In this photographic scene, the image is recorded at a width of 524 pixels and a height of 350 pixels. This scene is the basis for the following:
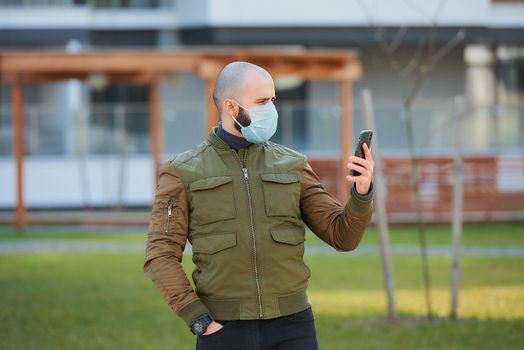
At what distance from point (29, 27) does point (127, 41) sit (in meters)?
2.99

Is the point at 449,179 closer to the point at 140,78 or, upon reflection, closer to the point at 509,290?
the point at 140,78

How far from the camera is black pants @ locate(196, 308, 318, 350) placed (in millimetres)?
5121

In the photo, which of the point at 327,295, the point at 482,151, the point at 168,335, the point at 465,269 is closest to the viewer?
the point at 168,335

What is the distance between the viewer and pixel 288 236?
5203 millimetres

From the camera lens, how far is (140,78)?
27.0 m

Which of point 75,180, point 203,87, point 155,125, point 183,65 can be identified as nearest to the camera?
point 183,65

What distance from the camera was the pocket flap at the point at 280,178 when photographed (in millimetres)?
5195

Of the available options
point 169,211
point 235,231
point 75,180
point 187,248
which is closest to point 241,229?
point 235,231

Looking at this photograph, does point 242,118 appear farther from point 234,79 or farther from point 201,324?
point 201,324

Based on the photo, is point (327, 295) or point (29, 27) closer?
point (327, 295)

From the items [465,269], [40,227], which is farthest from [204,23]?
A: [465,269]

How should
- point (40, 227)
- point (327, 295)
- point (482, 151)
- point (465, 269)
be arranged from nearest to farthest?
point (327, 295) < point (465, 269) < point (40, 227) < point (482, 151)

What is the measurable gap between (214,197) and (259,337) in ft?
1.96

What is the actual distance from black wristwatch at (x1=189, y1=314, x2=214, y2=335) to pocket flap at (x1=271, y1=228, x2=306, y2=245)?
1.41ft
